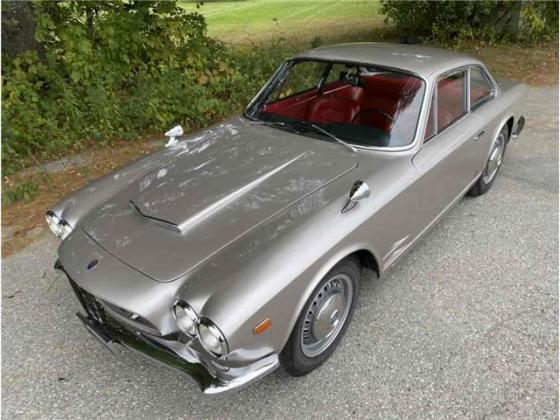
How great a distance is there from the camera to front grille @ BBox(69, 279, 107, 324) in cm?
232

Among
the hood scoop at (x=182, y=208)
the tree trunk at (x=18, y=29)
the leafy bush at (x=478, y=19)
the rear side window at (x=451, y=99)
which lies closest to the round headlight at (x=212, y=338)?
the hood scoop at (x=182, y=208)

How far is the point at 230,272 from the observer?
6.77 feet

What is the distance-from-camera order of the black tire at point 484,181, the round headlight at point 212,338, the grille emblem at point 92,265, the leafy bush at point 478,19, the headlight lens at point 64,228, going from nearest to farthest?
the round headlight at point 212,338, the grille emblem at point 92,265, the headlight lens at point 64,228, the black tire at point 484,181, the leafy bush at point 478,19

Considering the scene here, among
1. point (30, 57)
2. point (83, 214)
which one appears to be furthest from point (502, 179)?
point (30, 57)

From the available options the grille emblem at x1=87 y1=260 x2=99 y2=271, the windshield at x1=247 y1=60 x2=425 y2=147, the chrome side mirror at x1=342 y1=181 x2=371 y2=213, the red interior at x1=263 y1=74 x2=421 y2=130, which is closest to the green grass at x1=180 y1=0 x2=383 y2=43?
the windshield at x1=247 y1=60 x2=425 y2=147

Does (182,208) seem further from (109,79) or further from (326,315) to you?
(109,79)

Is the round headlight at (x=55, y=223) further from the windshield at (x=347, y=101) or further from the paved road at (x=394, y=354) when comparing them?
the windshield at (x=347, y=101)

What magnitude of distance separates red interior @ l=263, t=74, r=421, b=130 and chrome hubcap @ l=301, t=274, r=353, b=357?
1.18 metres

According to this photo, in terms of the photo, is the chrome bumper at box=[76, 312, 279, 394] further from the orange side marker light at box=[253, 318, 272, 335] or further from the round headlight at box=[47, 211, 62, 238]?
the round headlight at box=[47, 211, 62, 238]

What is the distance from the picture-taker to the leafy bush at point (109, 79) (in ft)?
17.9

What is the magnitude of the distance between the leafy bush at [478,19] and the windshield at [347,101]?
697cm

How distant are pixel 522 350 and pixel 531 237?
4.37 feet

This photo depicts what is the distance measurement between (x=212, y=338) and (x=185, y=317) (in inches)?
6.7

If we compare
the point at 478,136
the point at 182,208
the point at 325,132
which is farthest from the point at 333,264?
the point at 478,136
